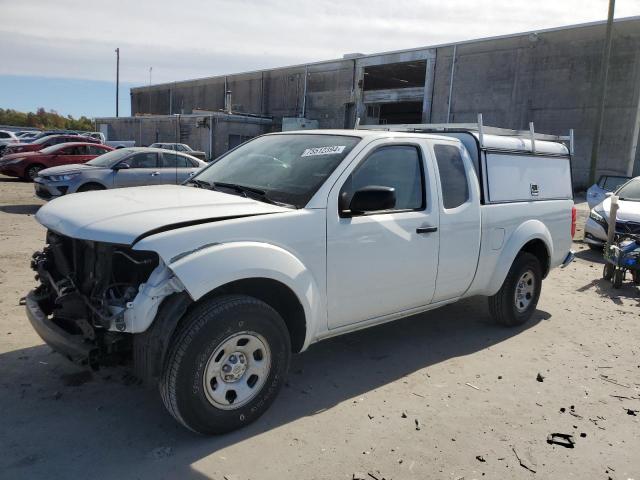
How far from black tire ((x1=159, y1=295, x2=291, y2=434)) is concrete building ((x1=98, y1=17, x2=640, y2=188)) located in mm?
24473

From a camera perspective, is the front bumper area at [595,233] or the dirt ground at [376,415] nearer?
the dirt ground at [376,415]

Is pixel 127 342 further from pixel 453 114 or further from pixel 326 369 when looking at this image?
pixel 453 114

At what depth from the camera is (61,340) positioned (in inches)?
121

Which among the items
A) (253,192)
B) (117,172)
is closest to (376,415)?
(253,192)

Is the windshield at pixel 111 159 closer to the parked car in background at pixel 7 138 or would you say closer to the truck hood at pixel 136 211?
the truck hood at pixel 136 211

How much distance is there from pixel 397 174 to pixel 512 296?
7.05ft

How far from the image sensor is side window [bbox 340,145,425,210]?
3.83 meters

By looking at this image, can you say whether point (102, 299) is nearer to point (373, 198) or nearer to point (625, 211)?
point (373, 198)

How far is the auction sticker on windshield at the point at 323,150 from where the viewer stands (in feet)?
12.6

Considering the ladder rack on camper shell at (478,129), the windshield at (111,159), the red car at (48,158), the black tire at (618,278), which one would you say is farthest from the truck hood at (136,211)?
the red car at (48,158)

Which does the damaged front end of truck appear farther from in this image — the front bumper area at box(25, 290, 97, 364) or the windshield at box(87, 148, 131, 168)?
the windshield at box(87, 148, 131, 168)

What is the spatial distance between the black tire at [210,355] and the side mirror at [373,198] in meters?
0.95

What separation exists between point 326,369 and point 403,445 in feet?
3.79

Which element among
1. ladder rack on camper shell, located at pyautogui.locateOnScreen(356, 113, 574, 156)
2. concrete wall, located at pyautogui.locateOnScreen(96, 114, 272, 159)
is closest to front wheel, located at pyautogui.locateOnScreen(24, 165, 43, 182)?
ladder rack on camper shell, located at pyautogui.locateOnScreen(356, 113, 574, 156)
